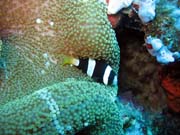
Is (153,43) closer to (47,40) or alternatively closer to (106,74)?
(106,74)

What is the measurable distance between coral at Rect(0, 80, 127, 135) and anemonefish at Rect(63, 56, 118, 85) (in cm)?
24

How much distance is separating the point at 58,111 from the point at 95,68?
23.7 inches

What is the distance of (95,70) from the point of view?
2252 mm

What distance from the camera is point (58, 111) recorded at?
5.87 ft

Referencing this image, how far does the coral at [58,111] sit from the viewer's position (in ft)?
5.70

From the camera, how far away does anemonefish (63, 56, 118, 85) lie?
2.23 metres

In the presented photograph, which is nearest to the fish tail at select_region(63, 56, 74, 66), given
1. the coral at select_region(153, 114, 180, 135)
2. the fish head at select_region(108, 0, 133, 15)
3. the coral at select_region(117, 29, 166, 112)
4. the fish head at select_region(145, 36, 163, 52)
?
the fish head at select_region(108, 0, 133, 15)

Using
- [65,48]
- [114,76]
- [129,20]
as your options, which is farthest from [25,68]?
[129,20]

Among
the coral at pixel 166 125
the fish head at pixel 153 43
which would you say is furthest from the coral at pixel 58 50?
the coral at pixel 166 125

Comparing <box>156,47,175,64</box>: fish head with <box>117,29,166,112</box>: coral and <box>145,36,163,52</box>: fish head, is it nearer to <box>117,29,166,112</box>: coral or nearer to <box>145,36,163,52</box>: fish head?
<box>145,36,163,52</box>: fish head

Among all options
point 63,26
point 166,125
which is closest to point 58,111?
point 63,26

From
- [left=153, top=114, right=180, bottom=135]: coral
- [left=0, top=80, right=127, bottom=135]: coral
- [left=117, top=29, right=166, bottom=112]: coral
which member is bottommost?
[left=153, top=114, right=180, bottom=135]: coral

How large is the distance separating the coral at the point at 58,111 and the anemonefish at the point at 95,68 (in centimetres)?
24

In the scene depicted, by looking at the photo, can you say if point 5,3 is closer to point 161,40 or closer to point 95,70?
point 95,70
